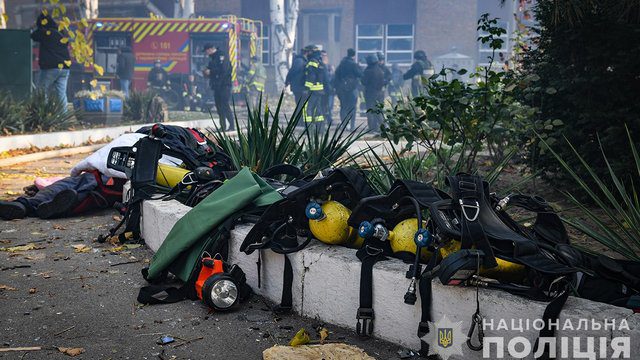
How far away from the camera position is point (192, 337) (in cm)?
331

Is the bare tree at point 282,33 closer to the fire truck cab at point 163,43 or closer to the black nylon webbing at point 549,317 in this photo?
the fire truck cab at point 163,43

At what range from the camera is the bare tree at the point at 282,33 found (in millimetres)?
28844

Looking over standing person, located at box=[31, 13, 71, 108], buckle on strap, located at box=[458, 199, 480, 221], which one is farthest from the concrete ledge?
→ buckle on strap, located at box=[458, 199, 480, 221]

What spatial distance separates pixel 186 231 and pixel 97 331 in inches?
29.8

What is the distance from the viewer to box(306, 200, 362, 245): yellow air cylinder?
354 centimetres

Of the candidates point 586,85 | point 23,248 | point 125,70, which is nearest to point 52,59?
point 125,70

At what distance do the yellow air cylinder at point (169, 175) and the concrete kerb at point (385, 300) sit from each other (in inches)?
56.6

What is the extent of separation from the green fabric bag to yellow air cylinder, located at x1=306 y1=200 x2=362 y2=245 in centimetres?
40

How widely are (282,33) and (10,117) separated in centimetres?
1829

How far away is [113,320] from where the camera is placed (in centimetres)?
354

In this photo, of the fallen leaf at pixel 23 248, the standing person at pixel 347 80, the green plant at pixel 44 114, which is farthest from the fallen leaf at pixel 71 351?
the standing person at pixel 347 80

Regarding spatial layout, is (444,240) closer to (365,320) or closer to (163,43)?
(365,320)

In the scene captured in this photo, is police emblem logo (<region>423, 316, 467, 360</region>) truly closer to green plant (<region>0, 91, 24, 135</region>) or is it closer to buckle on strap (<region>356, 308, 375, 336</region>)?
buckle on strap (<region>356, 308, 375, 336</region>)

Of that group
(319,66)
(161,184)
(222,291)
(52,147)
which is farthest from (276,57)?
(222,291)
